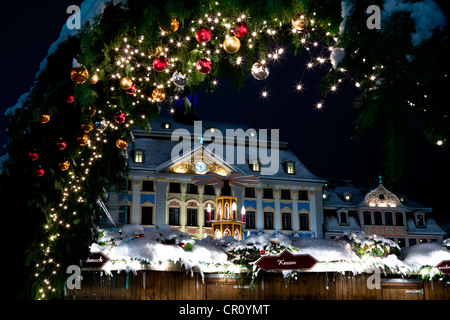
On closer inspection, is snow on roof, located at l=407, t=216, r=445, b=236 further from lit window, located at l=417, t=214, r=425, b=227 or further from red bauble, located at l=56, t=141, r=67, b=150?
red bauble, located at l=56, t=141, r=67, b=150

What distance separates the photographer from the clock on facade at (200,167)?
28.2m

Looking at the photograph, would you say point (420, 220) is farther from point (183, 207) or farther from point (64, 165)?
point (64, 165)

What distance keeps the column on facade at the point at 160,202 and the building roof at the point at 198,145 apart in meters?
1.11

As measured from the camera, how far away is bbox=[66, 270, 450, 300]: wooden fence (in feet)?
23.5

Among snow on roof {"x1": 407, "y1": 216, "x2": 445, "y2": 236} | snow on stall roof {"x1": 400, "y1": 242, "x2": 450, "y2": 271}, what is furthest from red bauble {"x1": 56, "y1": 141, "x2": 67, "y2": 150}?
snow on roof {"x1": 407, "y1": 216, "x2": 445, "y2": 236}

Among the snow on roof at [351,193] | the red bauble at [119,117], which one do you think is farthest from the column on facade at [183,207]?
the red bauble at [119,117]

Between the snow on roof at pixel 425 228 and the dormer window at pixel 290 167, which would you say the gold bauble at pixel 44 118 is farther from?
the snow on roof at pixel 425 228

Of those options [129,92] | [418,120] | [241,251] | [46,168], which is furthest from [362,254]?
[418,120]

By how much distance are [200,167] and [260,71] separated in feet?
80.1

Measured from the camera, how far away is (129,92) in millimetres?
4402

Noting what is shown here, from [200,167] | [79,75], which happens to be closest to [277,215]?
[200,167]

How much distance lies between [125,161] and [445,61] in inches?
214
